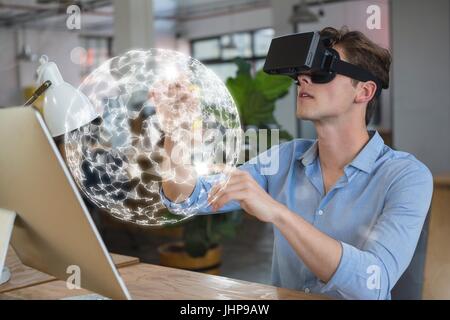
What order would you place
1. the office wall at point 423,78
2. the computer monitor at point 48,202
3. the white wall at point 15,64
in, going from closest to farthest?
1. the computer monitor at point 48,202
2. the office wall at point 423,78
3. the white wall at point 15,64

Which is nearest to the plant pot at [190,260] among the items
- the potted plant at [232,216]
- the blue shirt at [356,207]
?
the potted plant at [232,216]

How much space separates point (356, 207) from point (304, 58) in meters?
0.42

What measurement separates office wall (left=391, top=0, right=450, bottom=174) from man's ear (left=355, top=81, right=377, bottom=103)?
3.64 metres

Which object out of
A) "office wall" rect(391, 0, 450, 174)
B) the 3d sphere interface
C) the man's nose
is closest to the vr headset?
the man's nose

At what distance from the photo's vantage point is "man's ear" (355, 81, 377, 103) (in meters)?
1.52

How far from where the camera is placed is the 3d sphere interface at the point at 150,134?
1.09 metres

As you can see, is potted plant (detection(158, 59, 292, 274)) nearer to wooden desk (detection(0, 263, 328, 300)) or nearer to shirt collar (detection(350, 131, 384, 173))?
shirt collar (detection(350, 131, 384, 173))

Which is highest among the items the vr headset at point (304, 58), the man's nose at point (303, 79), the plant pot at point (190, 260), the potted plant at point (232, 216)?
the vr headset at point (304, 58)

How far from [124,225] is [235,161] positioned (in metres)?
4.77

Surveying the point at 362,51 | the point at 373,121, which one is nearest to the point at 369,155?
the point at 362,51

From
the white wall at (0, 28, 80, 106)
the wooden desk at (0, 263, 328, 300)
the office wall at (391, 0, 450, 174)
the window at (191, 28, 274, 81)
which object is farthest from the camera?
the white wall at (0, 28, 80, 106)

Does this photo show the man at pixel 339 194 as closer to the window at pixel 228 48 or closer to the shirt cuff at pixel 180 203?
the shirt cuff at pixel 180 203

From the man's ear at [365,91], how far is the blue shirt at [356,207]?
0.35 feet

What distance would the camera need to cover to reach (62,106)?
124 cm
